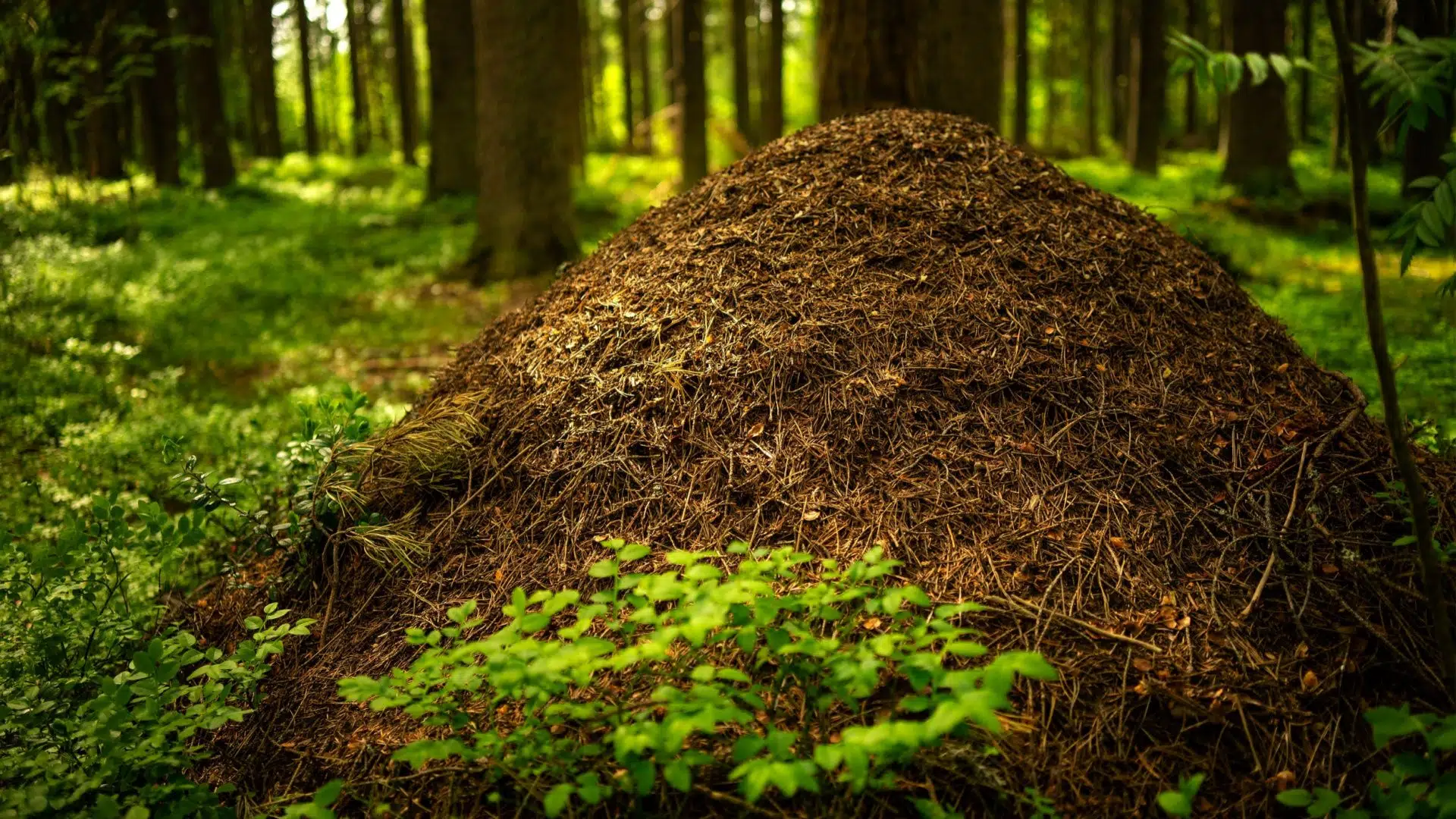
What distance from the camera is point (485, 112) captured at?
29.2 ft

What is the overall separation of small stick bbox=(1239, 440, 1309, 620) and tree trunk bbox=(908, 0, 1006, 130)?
12.5ft

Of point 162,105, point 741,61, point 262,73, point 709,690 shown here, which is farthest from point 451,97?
point 262,73

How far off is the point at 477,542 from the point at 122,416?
13.3ft

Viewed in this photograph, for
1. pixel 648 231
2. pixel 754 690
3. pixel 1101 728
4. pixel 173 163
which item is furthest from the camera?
pixel 173 163

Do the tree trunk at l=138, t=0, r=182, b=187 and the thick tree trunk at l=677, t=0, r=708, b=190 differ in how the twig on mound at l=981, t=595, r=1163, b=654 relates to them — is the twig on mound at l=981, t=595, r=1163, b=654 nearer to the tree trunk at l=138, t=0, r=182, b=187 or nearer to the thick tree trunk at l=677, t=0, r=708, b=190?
the thick tree trunk at l=677, t=0, r=708, b=190

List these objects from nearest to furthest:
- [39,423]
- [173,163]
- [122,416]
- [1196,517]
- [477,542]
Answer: [1196,517] → [477,542] → [39,423] → [122,416] → [173,163]

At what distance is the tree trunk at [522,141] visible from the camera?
868 cm

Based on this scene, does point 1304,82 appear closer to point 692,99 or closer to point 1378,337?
point 692,99

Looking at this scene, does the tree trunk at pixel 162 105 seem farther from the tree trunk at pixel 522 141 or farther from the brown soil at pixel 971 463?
the brown soil at pixel 971 463

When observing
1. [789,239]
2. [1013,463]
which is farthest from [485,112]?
[1013,463]

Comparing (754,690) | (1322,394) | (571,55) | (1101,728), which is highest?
(571,55)

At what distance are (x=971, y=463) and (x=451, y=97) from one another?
11.8m

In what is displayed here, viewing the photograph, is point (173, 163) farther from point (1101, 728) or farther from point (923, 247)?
point (1101, 728)

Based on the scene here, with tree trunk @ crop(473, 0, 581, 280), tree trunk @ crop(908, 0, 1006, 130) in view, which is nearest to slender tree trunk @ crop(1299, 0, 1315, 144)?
tree trunk @ crop(908, 0, 1006, 130)
